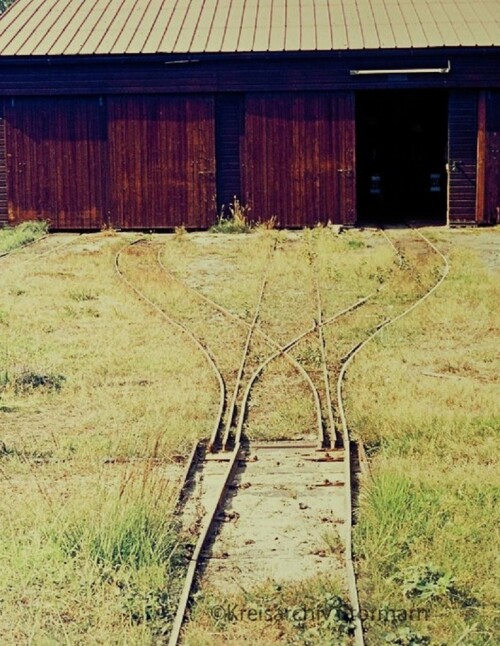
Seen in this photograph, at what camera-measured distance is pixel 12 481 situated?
794 centimetres

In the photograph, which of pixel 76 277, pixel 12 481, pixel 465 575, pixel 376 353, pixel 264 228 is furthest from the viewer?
pixel 264 228

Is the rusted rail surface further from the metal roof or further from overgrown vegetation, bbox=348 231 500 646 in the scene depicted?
the metal roof

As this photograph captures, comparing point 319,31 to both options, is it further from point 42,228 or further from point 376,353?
point 376,353

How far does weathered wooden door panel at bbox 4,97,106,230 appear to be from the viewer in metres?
26.2

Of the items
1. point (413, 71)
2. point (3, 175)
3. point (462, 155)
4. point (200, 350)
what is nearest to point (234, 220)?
point (413, 71)

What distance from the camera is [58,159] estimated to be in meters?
26.5

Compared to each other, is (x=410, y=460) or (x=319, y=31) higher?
(x=319, y=31)

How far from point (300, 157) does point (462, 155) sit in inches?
145

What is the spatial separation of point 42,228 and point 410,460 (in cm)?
1937

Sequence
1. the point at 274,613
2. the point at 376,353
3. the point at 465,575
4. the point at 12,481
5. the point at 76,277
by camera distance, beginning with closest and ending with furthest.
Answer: the point at 274,613 < the point at 465,575 < the point at 12,481 < the point at 376,353 < the point at 76,277

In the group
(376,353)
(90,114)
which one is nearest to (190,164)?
(90,114)

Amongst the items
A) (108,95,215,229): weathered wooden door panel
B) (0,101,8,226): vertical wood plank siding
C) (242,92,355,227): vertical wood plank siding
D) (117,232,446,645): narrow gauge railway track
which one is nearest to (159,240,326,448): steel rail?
(117,232,446,645): narrow gauge railway track

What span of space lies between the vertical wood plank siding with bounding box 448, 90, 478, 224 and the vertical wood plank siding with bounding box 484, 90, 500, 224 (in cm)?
27

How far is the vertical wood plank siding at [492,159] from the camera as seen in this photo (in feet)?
83.8
